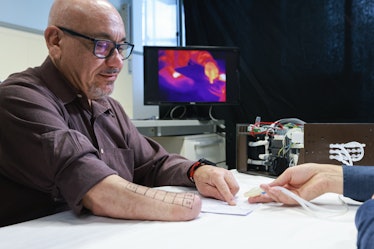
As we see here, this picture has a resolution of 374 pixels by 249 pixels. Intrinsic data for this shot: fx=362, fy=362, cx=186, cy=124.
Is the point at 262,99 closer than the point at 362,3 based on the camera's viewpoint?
No

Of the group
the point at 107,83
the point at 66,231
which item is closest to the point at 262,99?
the point at 107,83

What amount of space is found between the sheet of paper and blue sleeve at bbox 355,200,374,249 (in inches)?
10.9

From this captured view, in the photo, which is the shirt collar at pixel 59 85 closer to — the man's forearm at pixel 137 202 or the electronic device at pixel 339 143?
the man's forearm at pixel 137 202

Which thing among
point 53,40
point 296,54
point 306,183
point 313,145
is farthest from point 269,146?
point 296,54

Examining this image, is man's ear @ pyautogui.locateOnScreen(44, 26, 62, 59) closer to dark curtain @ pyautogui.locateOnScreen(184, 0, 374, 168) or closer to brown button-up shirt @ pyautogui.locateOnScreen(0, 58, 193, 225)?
brown button-up shirt @ pyautogui.locateOnScreen(0, 58, 193, 225)

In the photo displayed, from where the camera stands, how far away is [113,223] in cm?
77

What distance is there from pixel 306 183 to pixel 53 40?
2.86ft

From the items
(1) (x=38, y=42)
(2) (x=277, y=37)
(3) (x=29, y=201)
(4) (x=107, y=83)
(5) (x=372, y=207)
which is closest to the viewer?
(5) (x=372, y=207)

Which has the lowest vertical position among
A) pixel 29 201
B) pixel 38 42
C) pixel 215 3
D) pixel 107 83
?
pixel 29 201

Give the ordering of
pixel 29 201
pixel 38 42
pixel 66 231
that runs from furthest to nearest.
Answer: pixel 38 42
pixel 29 201
pixel 66 231

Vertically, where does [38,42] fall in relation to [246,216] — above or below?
above

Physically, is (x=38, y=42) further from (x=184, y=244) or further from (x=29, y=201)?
(x=184, y=244)

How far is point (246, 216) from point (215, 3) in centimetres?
257

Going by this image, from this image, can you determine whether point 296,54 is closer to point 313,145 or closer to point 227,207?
point 313,145
